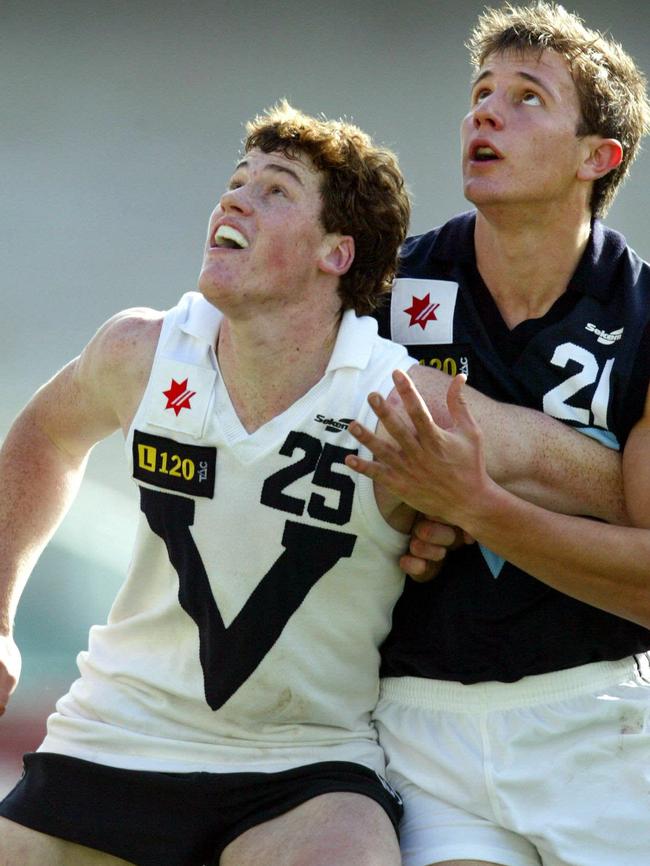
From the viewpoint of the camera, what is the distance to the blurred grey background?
6578 mm

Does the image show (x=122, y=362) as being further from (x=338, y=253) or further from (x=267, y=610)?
(x=267, y=610)

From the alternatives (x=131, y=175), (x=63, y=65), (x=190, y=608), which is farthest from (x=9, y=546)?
(x=63, y=65)

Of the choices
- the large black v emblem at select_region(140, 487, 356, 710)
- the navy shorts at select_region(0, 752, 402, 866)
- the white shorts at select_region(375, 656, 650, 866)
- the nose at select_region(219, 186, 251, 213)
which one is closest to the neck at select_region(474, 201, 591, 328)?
the nose at select_region(219, 186, 251, 213)

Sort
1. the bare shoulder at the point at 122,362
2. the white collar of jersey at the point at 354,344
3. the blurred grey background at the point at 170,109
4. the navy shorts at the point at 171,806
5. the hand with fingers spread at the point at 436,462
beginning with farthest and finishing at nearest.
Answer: the blurred grey background at the point at 170,109
the bare shoulder at the point at 122,362
the white collar of jersey at the point at 354,344
the navy shorts at the point at 171,806
the hand with fingers spread at the point at 436,462

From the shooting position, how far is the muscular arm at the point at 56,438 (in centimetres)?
286

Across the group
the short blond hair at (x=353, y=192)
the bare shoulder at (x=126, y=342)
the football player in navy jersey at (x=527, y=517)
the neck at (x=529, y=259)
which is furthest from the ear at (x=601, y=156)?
the bare shoulder at (x=126, y=342)

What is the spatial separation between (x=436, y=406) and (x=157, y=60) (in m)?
4.71

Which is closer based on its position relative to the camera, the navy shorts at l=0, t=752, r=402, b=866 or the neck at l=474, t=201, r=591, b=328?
the navy shorts at l=0, t=752, r=402, b=866

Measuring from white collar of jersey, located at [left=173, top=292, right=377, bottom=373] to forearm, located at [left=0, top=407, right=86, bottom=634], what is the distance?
43 cm

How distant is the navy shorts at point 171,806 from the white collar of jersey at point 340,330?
0.77 m

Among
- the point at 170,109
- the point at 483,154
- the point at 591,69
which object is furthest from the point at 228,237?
the point at 170,109

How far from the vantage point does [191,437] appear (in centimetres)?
272

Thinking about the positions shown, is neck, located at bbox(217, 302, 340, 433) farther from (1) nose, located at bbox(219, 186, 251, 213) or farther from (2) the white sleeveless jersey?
(1) nose, located at bbox(219, 186, 251, 213)

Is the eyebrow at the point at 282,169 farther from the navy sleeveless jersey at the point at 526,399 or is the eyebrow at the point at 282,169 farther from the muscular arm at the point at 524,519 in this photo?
the muscular arm at the point at 524,519
